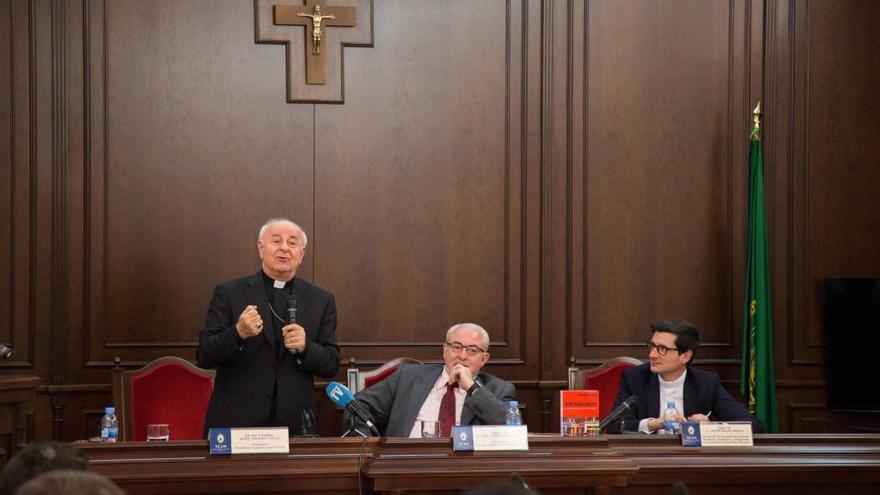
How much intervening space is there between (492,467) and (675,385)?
1744mm

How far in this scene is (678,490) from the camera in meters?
1.83

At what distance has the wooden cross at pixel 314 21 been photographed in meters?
6.14

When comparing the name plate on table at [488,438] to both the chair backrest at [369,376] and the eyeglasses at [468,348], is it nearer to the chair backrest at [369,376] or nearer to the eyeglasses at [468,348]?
the eyeglasses at [468,348]

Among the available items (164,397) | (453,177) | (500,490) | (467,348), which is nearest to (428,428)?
(467,348)

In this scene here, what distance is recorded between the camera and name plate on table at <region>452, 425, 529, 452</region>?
11.9 ft

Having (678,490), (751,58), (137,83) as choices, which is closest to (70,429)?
(137,83)

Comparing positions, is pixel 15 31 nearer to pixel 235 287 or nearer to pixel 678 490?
pixel 235 287

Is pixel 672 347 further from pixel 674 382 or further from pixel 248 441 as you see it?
pixel 248 441

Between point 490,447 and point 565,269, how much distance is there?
9.40ft

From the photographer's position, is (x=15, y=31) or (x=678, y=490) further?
(x=15, y=31)

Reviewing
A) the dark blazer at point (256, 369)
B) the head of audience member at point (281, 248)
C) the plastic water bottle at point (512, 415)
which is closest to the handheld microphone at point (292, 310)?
the dark blazer at point (256, 369)

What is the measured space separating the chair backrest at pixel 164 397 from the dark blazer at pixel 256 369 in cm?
90

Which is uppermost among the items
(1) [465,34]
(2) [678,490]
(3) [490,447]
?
(1) [465,34]

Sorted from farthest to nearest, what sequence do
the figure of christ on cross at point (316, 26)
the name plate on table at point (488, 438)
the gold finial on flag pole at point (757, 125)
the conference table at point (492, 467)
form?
the gold finial on flag pole at point (757, 125) < the figure of christ on cross at point (316, 26) < the name plate on table at point (488, 438) < the conference table at point (492, 467)
